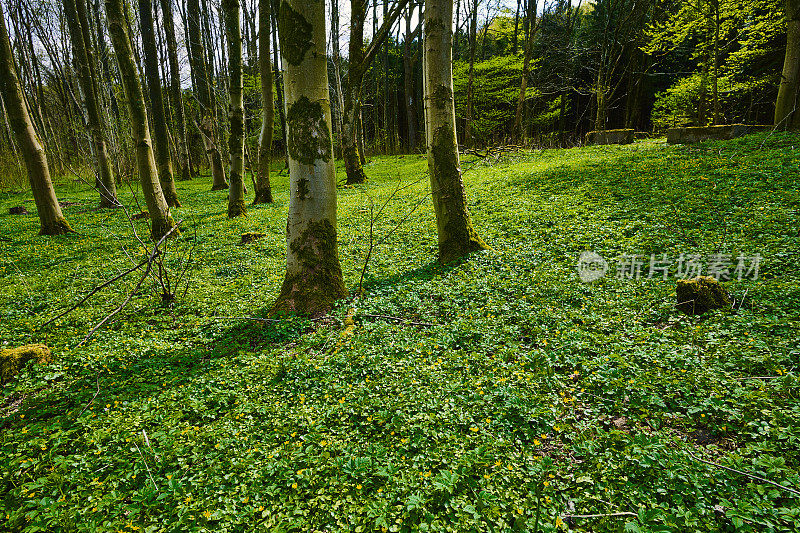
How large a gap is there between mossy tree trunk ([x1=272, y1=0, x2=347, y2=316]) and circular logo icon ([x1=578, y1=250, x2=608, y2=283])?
3640 mm

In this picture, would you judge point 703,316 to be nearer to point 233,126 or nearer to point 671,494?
point 671,494

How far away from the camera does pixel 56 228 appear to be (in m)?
9.81

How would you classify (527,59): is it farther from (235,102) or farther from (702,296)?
(702,296)

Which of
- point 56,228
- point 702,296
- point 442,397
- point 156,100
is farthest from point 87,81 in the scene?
point 702,296

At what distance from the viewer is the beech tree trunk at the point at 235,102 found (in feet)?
34.3

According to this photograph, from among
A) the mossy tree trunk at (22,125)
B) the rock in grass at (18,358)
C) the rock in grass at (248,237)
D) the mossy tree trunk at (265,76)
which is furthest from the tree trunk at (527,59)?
the rock in grass at (18,358)

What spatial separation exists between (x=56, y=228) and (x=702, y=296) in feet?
46.5

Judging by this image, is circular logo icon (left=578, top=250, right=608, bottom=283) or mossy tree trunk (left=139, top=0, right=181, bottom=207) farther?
mossy tree trunk (left=139, top=0, right=181, bottom=207)

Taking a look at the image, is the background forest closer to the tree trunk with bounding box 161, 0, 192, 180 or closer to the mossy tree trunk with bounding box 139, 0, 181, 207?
the mossy tree trunk with bounding box 139, 0, 181, 207

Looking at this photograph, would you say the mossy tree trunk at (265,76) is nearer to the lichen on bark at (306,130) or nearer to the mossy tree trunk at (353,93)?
the mossy tree trunk at (353,93)

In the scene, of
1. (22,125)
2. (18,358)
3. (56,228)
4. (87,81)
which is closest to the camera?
(18,358)

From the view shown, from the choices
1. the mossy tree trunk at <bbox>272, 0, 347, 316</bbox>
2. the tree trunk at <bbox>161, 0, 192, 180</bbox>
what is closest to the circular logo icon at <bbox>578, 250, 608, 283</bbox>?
the mossy tree trunk at <bbox>272, 0, 347, 316</bbox>

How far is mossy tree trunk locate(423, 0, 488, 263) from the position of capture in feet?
18.5

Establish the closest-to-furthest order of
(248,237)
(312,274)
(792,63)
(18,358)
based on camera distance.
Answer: (18,358) < (312,274) < (248,237) < (792,63)
